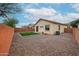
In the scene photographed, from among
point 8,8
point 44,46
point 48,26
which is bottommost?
point 44,46

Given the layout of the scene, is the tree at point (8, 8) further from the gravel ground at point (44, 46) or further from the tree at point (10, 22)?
the gravel ground at point (44, 46)

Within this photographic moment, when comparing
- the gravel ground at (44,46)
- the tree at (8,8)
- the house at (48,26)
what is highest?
the tree at (8,8)

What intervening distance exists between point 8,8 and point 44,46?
0.65 m

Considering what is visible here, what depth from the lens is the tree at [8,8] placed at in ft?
6.30

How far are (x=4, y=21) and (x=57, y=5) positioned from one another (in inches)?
26.9

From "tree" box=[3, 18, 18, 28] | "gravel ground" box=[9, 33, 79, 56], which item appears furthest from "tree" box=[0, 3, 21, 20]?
"gravel ground" box=[9, 33, 79, 56]

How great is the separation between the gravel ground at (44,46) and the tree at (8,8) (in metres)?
0.29

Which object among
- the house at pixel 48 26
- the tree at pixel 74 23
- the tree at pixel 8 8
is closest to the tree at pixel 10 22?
the tree at pixel 8 8

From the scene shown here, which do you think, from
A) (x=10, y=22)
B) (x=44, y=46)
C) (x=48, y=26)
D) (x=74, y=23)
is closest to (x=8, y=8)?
(x=10, y=22)

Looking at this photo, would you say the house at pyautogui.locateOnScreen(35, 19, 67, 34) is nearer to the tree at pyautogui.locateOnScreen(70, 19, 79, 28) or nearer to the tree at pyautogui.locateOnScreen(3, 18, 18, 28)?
the tree at pyautogui.locateOnScreen(70, 19, 79, 28)

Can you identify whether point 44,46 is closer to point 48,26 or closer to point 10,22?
point 48,26

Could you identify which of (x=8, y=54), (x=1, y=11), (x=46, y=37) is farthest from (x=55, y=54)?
(x=1, y=11)

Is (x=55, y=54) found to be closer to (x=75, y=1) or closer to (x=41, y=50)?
(x=41, y=50)

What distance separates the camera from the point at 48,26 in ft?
6.30
